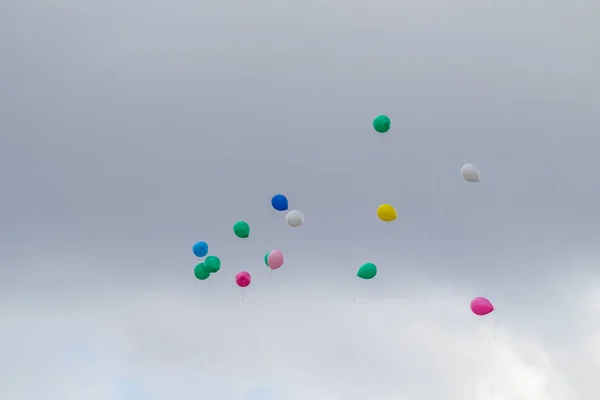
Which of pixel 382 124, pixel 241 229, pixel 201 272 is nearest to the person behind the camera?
pixel 382 124

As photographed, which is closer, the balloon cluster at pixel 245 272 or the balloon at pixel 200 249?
the balloon cluster at pixel 245 272

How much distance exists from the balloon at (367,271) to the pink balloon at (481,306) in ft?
10.3

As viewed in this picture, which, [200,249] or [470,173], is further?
[200,249]

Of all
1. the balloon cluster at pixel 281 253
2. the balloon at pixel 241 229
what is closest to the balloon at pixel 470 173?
the balloon cluster at pixel 281 253

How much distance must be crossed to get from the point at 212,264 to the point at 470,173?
8267mm

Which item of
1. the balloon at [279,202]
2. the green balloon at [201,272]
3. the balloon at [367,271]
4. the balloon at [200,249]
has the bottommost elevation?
the green balloon at [201,272]

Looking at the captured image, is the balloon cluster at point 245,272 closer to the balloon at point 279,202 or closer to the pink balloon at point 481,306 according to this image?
the balloon at point 279,202

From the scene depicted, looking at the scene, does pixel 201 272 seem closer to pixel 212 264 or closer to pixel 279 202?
pixel 212 264

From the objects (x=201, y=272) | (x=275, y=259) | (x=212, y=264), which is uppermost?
(x=275, y=259)

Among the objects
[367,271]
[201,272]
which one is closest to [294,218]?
[367,271]

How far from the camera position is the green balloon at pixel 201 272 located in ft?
80.0

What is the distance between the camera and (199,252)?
81.5 ft

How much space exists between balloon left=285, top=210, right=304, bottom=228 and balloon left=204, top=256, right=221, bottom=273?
247cm

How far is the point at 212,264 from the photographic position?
24.2 m
